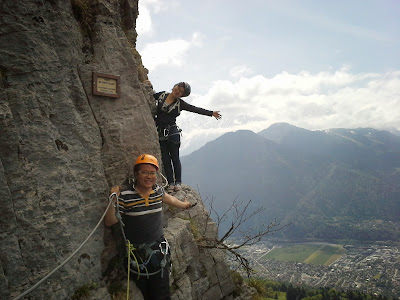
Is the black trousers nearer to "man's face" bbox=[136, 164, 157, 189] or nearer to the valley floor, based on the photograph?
"man's face" bbox=[136, 164, 157, 189]

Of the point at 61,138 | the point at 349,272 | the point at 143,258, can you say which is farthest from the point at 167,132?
the point at 349,272

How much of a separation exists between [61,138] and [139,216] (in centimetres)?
246

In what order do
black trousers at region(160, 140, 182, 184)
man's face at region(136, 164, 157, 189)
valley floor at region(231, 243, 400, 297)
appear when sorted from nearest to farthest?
man's face at region(136, 164, 157, 189)
black trousers at region(160, 140, 182, 184)
valley floor at region(231, 243, 400, 297)

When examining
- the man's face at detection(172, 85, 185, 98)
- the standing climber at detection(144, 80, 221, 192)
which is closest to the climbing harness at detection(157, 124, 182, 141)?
the standing climber at detection(144, 80, 221, 192)

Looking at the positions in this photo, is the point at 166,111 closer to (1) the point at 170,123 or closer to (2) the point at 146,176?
(1) the point at 170,123

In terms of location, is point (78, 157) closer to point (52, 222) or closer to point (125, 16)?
point (52, 222)

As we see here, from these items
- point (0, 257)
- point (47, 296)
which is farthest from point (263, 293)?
point (0, 257)

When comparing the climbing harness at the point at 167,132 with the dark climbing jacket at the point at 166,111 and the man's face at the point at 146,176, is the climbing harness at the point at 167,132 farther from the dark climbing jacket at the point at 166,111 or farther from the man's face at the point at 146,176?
the man's face at the point at 146,176

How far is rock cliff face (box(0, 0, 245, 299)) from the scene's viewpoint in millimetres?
5082

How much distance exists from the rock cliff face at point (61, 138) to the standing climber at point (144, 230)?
84 centimetres

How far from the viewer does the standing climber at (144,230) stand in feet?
19.3

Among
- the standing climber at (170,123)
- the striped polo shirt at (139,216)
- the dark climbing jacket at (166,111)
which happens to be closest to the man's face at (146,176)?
the striped polo shirt at (139,216)

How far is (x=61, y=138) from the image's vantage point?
19.6 feet

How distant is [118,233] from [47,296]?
195 cm
